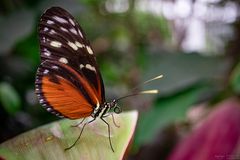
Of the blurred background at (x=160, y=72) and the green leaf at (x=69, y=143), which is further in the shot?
the blurred background at (x=160, y=72)

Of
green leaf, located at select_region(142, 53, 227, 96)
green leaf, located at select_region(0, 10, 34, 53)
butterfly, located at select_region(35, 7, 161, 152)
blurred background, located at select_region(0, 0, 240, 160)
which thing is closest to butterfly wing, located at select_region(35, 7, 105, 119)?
butterfly, located at select_region(35, 7, 161, 152)

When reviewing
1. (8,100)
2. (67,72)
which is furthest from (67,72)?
(8,100)

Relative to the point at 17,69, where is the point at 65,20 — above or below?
above

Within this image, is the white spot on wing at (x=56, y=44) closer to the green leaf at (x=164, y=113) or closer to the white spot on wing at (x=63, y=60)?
the white spot on wing at (x=63, y=60)

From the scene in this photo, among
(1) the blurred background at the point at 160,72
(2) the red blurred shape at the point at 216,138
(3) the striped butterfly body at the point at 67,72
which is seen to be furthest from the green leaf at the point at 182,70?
(3) the striped butterfly body at the point at 67,72

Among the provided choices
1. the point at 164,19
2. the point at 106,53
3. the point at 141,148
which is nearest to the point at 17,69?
the point at 141,148

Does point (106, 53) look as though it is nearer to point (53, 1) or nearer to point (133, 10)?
point (133, 10)
